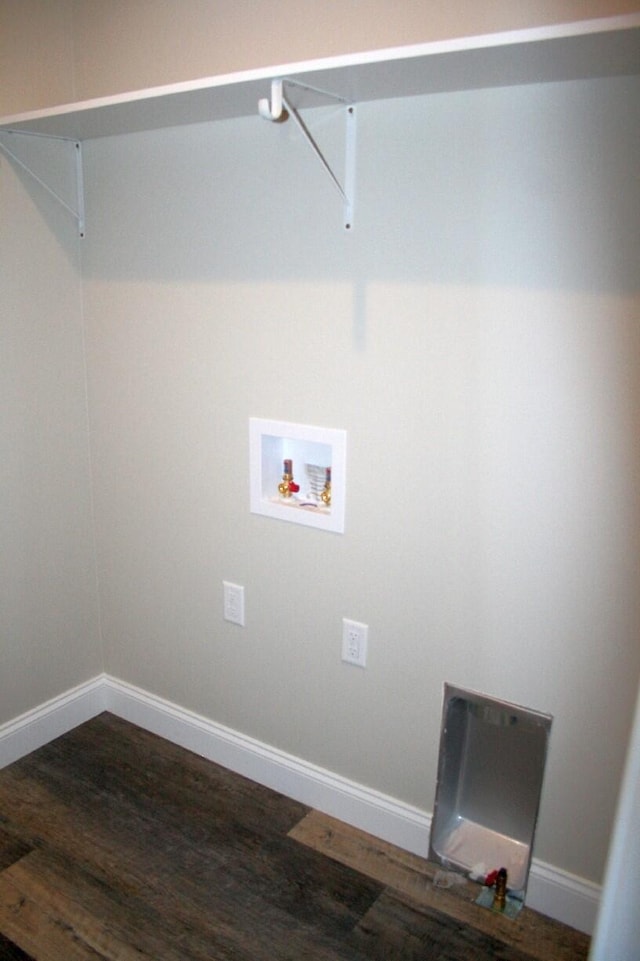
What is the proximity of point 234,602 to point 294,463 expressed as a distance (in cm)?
48

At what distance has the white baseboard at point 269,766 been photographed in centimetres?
179

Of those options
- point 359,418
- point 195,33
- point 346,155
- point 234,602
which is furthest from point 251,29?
point 234,602

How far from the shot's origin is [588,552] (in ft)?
5.20

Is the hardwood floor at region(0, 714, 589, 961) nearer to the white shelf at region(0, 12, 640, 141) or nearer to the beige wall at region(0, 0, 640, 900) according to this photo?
the beige wall at region(0, 0, 640, 900)

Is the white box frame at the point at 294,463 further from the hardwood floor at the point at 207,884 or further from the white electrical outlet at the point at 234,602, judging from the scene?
the hardwood floor at the point at 207,884

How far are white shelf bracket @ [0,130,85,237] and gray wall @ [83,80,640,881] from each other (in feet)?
0.16

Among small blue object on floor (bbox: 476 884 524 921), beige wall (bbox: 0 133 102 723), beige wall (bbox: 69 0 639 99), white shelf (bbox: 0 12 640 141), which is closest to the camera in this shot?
white shelf (bbox: 0 12 640 141)

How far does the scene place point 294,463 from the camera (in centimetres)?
205

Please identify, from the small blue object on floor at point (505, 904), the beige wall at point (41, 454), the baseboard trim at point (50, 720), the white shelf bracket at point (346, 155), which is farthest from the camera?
the baseboard trim at point (50, 720)

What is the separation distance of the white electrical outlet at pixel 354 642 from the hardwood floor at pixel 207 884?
523mm

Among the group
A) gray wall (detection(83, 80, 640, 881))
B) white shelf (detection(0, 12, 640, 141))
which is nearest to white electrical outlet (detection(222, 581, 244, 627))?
gray wall (detection(83, 80, 640, 881))

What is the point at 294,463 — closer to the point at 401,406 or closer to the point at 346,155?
the point at 401,406

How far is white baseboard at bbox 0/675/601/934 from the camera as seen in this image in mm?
1786

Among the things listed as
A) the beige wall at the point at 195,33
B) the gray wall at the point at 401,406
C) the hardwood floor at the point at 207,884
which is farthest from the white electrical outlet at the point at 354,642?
the beige wall at the point at 195,33
